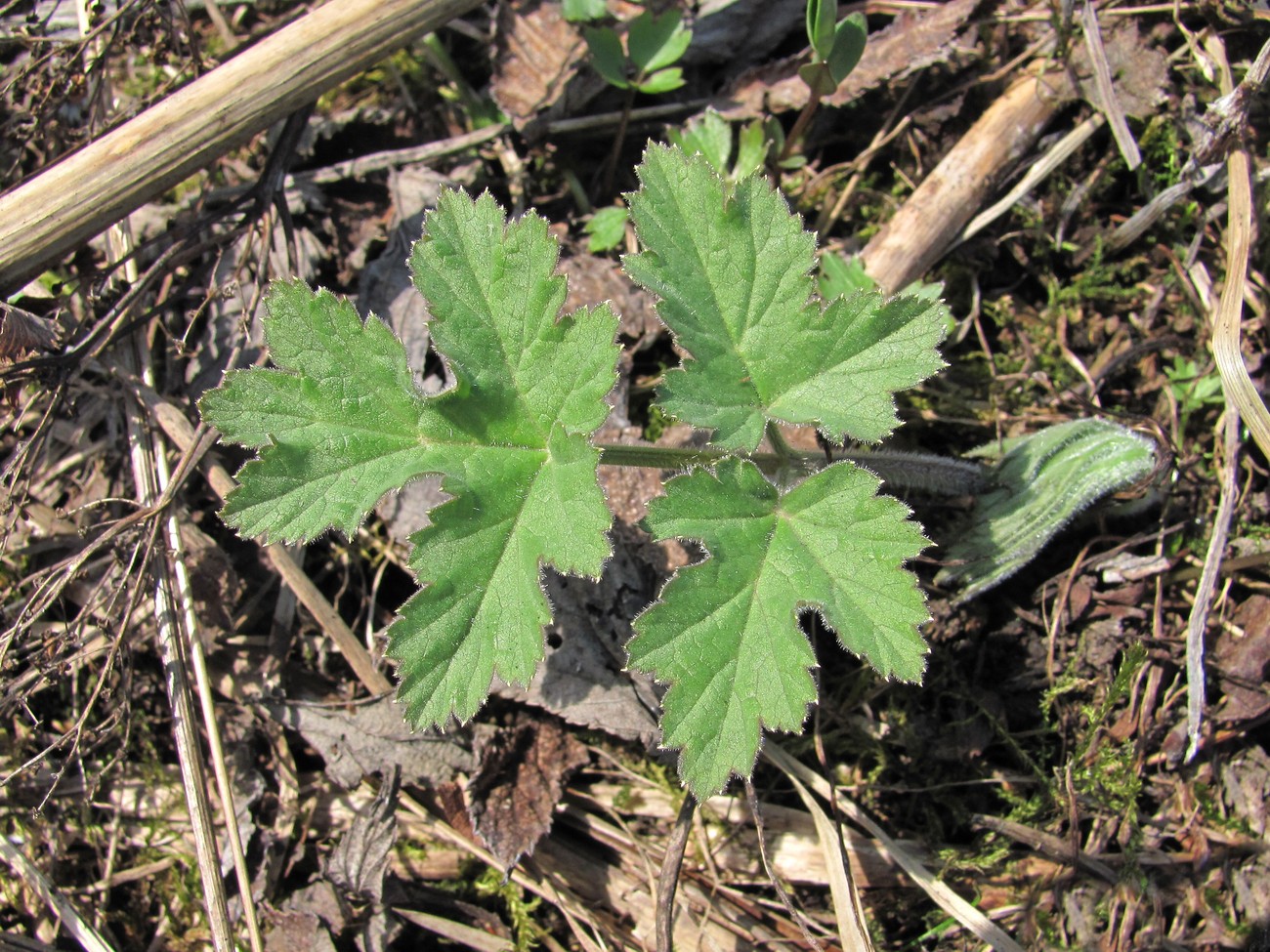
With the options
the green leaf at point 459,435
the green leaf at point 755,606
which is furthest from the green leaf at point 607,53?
the green leaf at point 755,606

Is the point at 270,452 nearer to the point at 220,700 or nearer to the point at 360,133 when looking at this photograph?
the point at 220,700

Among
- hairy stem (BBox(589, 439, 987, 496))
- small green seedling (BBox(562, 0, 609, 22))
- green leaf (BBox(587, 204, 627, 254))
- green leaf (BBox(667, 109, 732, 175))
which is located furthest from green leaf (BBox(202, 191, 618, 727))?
small green seedling (BBox(562, 0, 609, 22))

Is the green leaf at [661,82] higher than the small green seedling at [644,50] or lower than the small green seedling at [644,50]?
lower

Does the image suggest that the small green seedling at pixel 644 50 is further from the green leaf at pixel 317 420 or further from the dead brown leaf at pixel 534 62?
the green leaf at pixel 317 420

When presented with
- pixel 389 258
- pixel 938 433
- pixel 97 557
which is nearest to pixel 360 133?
pixel 389 258

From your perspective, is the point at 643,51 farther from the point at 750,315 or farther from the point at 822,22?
the point at 750,315

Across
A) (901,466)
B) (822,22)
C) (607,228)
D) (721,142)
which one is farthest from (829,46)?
(901,466)
